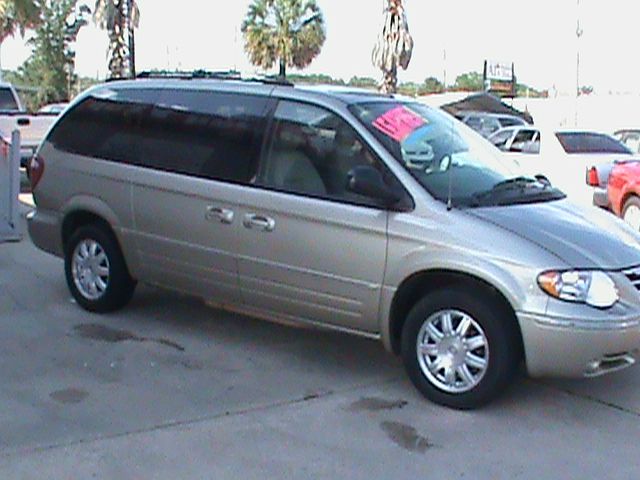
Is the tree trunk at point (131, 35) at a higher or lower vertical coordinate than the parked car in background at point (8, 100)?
higher

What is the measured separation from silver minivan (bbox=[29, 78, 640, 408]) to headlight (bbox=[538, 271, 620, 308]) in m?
0.01

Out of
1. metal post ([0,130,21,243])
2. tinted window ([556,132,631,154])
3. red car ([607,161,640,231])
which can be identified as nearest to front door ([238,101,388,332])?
metal post ([0,130,21,243])

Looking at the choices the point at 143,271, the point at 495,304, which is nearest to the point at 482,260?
the point at 495,304

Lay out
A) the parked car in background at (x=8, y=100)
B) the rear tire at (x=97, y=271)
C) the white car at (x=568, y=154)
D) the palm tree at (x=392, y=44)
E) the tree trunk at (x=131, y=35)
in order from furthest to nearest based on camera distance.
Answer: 1. the palm tree at (x=392, y=44)
2. the tree trunk at (x=131, y=35)
3. the parked car in background at (x=8, y=100)
4. the white car at (x=568, y=154)
5. the rear tire at (x=97, y=271)

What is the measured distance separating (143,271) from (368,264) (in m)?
2.07

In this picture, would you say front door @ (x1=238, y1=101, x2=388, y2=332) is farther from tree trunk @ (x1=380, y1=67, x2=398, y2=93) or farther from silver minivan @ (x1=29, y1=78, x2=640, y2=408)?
tree trunk @ (x1=380, y1=67, x2=398, y2=93)

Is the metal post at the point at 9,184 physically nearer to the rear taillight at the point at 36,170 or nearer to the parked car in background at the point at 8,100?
the rear taillight at the point at 36,170

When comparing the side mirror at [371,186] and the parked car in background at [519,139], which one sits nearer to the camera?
the side mirror at [371,186]

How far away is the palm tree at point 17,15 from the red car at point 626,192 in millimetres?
28772

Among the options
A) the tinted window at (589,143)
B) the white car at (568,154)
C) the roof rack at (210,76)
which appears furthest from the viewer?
the tinted window at (589,143)

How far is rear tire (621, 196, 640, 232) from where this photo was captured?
37.6ft

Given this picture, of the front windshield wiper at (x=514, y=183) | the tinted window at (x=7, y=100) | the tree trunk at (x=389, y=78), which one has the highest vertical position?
the tree trunk at (x=389, y=78)

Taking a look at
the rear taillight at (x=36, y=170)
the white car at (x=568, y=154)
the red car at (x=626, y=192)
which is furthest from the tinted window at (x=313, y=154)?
the white car at (x=568, y=154)

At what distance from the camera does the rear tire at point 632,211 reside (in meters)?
11.5
